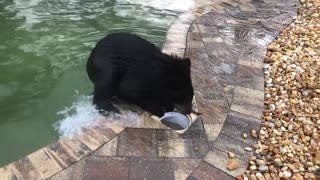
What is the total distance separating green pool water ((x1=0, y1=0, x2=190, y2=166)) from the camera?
11.8 feet

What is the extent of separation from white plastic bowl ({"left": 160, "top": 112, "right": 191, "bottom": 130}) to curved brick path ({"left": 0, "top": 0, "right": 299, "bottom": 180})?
0.06 metres

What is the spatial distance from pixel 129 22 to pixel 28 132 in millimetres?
2406

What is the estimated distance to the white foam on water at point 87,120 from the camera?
3.27 meters

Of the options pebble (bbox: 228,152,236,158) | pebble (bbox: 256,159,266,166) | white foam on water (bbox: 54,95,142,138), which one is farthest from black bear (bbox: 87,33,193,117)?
pebble (bbox: 256,159,266,166)

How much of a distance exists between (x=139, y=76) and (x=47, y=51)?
72.5 inches

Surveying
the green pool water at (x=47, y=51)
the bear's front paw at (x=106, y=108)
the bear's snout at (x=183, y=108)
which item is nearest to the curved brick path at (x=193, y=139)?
the bear's snout at (x=183, y=108)

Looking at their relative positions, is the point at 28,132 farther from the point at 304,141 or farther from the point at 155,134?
the point at 304,141

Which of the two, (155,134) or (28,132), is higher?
(155,134)

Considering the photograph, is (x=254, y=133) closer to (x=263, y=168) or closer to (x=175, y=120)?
(x=263, y=168)

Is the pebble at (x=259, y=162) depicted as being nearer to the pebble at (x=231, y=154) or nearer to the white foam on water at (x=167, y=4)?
the pebble at (x=231, y=154)

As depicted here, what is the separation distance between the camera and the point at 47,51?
15.3ft

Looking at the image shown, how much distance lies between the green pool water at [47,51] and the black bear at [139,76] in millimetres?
539

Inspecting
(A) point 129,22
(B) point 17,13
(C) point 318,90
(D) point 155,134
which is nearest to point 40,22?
(B) point 17,13

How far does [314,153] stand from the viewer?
10.2 ft
